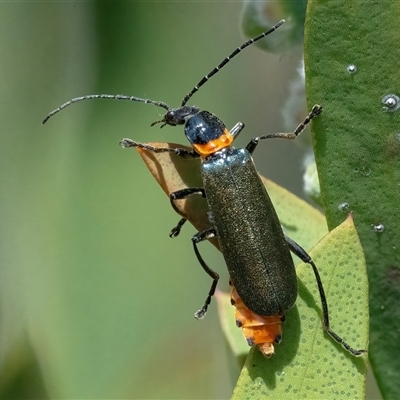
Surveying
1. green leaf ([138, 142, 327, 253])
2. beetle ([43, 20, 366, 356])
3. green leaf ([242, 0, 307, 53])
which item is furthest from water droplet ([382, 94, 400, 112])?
green leaf ([242, 0, 307, 53])

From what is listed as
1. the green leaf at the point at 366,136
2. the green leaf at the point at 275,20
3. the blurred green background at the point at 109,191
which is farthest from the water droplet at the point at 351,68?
the blurred green background at the point at 109,191

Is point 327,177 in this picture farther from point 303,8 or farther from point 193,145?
point 303,8

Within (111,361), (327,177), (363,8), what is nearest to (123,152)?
(111,361)

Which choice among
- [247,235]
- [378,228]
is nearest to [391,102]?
[378,228]

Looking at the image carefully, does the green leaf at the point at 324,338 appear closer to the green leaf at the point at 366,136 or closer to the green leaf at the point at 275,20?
the green leaf at the point at 366,136

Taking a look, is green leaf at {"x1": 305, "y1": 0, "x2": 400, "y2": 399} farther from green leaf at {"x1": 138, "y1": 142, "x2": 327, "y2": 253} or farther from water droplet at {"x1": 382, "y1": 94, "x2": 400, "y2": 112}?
green leaf at {"x1": 138, "y1": 142, "x2": 327, "y2": 253}

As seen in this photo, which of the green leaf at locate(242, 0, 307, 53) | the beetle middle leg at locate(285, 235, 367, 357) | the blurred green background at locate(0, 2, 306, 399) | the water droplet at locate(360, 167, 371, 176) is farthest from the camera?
the blurred green background at locate(0, 2, 306, 399)
